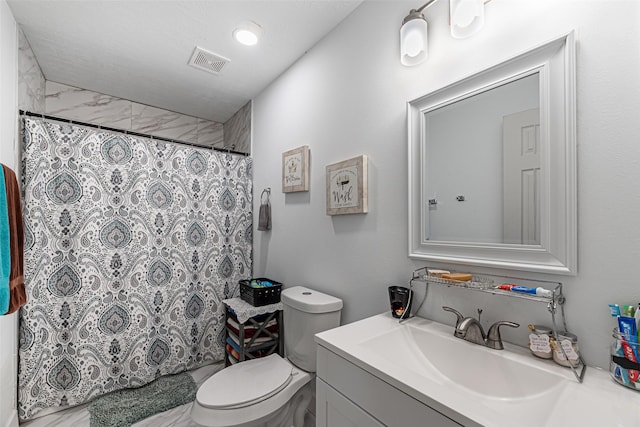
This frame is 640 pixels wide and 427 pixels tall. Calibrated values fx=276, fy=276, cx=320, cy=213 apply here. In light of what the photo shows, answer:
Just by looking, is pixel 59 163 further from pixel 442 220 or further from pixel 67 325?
pixel 442 220

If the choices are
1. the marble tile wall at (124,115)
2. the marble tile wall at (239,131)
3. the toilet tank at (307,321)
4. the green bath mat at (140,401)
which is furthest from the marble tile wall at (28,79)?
the toilet tank at (307,321)

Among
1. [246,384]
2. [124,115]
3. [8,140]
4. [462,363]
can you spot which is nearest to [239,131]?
[124,115]

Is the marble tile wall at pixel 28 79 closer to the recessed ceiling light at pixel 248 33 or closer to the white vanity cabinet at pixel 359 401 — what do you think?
the recessed ceiling light at pixel 248 33

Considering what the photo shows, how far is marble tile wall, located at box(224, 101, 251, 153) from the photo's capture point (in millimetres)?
2578

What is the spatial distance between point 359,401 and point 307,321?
0.67 meters

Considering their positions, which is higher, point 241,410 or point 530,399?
point 530,399

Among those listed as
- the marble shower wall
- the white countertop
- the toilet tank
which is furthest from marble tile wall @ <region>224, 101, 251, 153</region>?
the white countertop

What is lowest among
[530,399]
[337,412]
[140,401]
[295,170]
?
[140,401]

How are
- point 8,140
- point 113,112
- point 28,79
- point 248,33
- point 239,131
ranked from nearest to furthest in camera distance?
point 8,140 → point 248,33 → point 28,79 → point 113,112 → point 239,131

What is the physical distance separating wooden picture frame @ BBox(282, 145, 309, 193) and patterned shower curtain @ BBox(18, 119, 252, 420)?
0.62m

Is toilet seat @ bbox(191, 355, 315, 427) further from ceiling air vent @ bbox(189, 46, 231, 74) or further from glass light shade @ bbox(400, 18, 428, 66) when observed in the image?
ceiling air vent @ bbox(189, 46, 231, 74)

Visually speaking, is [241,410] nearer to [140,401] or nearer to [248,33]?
[140,401]

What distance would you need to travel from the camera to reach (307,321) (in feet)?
4.83

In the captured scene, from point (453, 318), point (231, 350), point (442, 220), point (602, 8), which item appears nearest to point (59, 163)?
point (231, 350)
